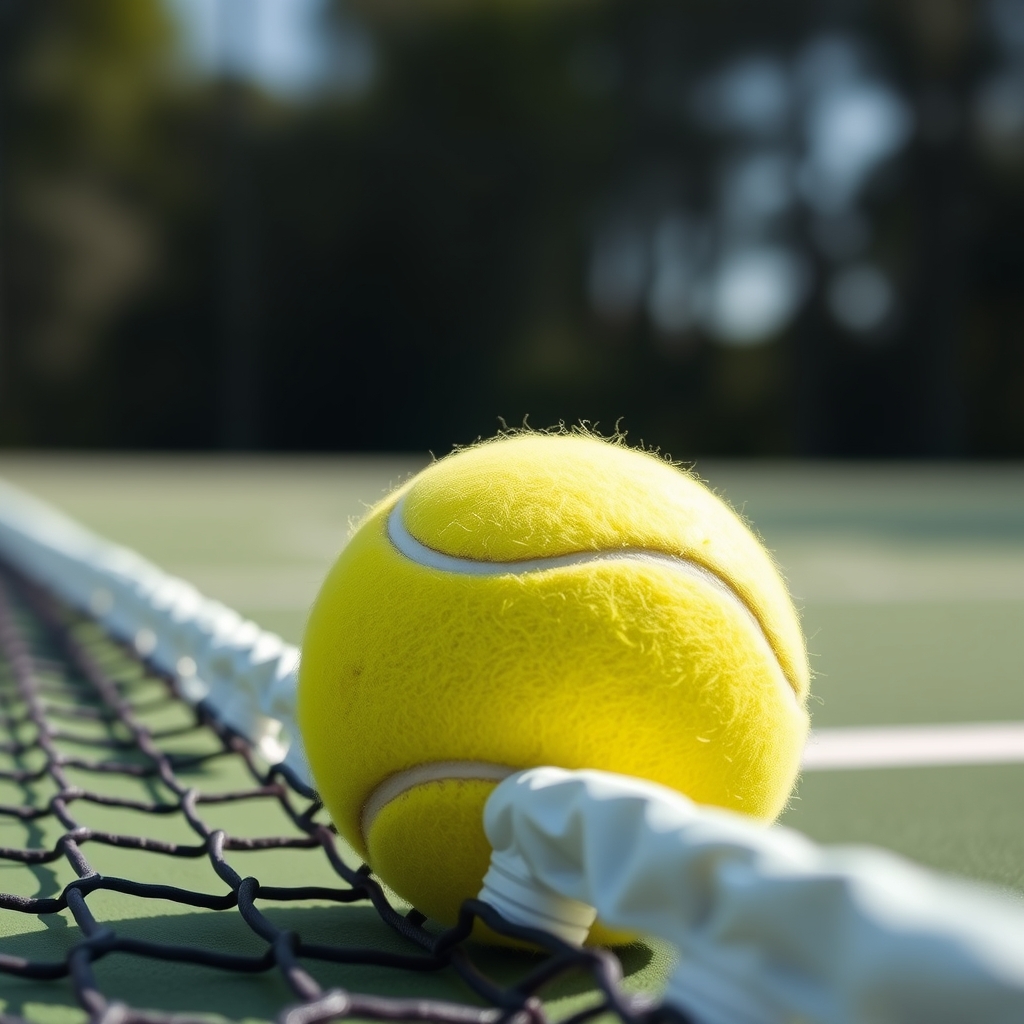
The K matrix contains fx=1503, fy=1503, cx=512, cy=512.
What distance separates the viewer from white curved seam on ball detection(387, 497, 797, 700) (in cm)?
108

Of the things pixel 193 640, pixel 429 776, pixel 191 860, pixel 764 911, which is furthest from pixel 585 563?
pixel 193 640

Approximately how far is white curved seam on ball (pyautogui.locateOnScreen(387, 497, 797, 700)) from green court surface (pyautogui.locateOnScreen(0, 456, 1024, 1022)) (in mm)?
259

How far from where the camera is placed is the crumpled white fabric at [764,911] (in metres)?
0.61

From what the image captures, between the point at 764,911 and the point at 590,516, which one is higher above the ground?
the point at 590,516

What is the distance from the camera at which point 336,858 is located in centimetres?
126

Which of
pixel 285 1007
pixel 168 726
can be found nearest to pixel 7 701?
pixel 168 726

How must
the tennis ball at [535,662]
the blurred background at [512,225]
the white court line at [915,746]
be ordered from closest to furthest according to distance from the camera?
the tennis ball at [535,662] → the white court line at [915,746] → the blurred background at [512,225]

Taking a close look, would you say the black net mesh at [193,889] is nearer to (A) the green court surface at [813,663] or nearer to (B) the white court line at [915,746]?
(A) the green court surface at [813,663]

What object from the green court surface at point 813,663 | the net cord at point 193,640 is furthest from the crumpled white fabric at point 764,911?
the net cord at point 193,640

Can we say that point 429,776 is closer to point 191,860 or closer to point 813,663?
point 191,860

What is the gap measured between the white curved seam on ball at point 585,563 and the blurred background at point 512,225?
10211 millimetres

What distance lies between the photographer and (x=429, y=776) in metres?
1.05

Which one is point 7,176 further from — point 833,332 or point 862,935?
point 862,935

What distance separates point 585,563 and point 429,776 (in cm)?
19
